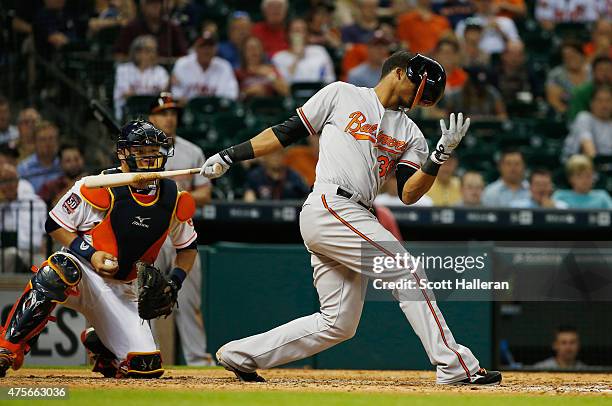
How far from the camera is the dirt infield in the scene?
19.1 ft

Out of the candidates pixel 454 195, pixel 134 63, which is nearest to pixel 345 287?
pixel 454 195

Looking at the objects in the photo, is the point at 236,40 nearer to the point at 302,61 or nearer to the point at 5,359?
the point at 302,61

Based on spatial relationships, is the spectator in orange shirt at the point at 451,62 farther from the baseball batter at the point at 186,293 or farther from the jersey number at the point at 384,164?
the jersey number at the point at 384,164

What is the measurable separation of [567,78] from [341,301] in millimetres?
7182

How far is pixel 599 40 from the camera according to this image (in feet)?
42.7

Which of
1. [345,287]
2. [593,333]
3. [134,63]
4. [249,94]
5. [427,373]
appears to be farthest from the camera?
[249,94]

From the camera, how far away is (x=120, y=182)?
6.17 meters

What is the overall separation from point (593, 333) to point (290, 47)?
520 cm

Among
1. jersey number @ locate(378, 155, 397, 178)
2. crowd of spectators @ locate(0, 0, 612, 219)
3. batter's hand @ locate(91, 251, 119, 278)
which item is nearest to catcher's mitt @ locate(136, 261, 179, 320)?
batter's hand @ locate(91, 251, 119, 278)

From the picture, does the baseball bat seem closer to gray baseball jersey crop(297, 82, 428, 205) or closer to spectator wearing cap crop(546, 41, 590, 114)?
gray baseball jersey crop(297, 82, 428, 205)

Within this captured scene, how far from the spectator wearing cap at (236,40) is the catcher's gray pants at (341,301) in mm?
6384

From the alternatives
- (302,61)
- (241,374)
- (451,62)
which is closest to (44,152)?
(302,61)

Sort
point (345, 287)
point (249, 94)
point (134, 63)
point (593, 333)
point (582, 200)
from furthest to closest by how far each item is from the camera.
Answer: point (249, 94), point (134, 63), point (582, 200), point (593, 333), point (345, 287)

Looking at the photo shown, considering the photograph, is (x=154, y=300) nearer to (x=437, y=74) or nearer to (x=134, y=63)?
(x=437, y=74)
